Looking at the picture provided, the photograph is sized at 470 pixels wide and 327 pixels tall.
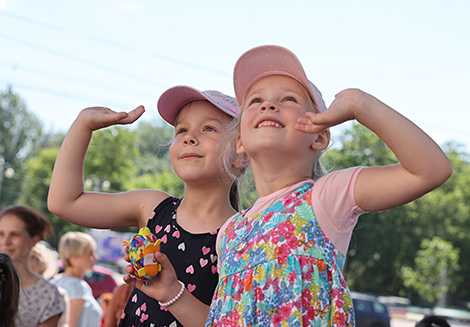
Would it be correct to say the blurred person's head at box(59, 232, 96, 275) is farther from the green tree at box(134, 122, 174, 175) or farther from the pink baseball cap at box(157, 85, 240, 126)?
the green tree at box(134, 122, 174, 175)

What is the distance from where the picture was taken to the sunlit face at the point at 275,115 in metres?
1.80

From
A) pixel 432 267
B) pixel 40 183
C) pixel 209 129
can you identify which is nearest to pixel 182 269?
pixel 209 129

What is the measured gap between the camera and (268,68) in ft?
6.64

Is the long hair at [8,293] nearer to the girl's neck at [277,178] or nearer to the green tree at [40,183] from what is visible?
the girl's neck at [277,178]

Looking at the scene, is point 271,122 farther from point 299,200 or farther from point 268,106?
point 299,200

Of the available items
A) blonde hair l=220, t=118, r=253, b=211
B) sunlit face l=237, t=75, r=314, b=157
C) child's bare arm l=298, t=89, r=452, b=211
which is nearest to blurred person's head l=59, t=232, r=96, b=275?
blonde hair l=220, t=118, r=253, b=211

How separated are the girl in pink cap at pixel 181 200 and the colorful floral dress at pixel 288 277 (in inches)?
17.1

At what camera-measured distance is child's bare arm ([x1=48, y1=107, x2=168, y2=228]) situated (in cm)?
225

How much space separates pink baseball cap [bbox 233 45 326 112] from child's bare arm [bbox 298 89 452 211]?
1.04 feet

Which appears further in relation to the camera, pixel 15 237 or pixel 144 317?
pixel 15 237

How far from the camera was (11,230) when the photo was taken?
399 cm

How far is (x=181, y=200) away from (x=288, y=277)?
36.6 inches

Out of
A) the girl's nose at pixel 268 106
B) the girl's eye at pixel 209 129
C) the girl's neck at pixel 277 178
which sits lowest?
the girl's neck at pixel 277 178

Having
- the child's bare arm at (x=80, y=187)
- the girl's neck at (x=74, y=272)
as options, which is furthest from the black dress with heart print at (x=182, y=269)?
the girl's neck at (x=74, y=272)
